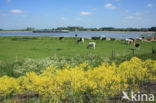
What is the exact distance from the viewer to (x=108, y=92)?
6055 mm

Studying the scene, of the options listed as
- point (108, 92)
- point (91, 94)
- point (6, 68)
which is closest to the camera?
point (108, 92)

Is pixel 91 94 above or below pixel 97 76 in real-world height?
below

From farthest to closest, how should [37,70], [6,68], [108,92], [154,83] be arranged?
[6,68]
[37,70]
[154,83]
[108,92]

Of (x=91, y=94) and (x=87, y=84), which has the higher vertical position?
(x=87, y=84)

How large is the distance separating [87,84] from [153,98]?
2549mm

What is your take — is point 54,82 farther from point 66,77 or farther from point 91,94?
point 91,94

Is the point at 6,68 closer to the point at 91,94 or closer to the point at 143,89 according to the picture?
the point at 91,94

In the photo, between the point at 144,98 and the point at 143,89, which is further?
the point at 143,89

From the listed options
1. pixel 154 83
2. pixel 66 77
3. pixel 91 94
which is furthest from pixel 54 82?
pixel 154 83

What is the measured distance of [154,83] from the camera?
7.44m

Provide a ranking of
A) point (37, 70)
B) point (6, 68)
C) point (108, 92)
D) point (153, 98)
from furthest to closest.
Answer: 1. point (6, 68)
2. point (37, 70)
3. point (108, 92)
4. point (153, 98)

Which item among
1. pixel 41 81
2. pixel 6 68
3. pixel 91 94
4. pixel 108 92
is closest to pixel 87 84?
pixel 91 94

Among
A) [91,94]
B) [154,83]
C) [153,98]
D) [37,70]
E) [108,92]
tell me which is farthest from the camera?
[37,70]

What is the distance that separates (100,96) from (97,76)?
2.82 ft
